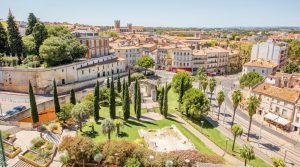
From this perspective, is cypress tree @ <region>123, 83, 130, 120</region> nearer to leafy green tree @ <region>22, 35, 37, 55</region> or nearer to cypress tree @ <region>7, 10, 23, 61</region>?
leafy green tree @ <region>22, 35, 37, 55</region>

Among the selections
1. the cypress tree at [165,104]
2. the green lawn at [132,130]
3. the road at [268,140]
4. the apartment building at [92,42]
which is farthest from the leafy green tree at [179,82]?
the apartment building at [92,42]

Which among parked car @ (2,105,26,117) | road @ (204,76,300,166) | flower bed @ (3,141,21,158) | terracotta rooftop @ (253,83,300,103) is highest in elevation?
terracotta rooftop @ (253,83,300,103)

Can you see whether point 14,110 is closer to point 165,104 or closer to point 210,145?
point 165,104

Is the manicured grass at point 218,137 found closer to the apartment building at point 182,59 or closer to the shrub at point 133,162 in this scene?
the shrub at point 133,162

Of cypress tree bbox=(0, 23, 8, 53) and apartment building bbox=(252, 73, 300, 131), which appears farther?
cypress tree bbox=(0, 23, 8, 53)

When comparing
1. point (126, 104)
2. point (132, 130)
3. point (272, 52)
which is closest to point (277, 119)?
point (132, 130)

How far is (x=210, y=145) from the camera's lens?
42031 mm

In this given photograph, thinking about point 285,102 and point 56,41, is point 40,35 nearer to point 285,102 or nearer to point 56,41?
point 56,41

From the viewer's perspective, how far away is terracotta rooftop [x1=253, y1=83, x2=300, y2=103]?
50344 millimetres

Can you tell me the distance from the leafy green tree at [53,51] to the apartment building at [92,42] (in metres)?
13.5

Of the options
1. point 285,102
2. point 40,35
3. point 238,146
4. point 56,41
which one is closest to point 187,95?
point 238,146

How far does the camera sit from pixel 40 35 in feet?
217

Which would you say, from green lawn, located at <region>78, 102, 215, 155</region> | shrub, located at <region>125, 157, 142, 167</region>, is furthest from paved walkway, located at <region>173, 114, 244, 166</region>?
shrub, located at <region>125, 157, 142, 167</region>

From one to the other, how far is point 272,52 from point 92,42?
7252 centimetres
